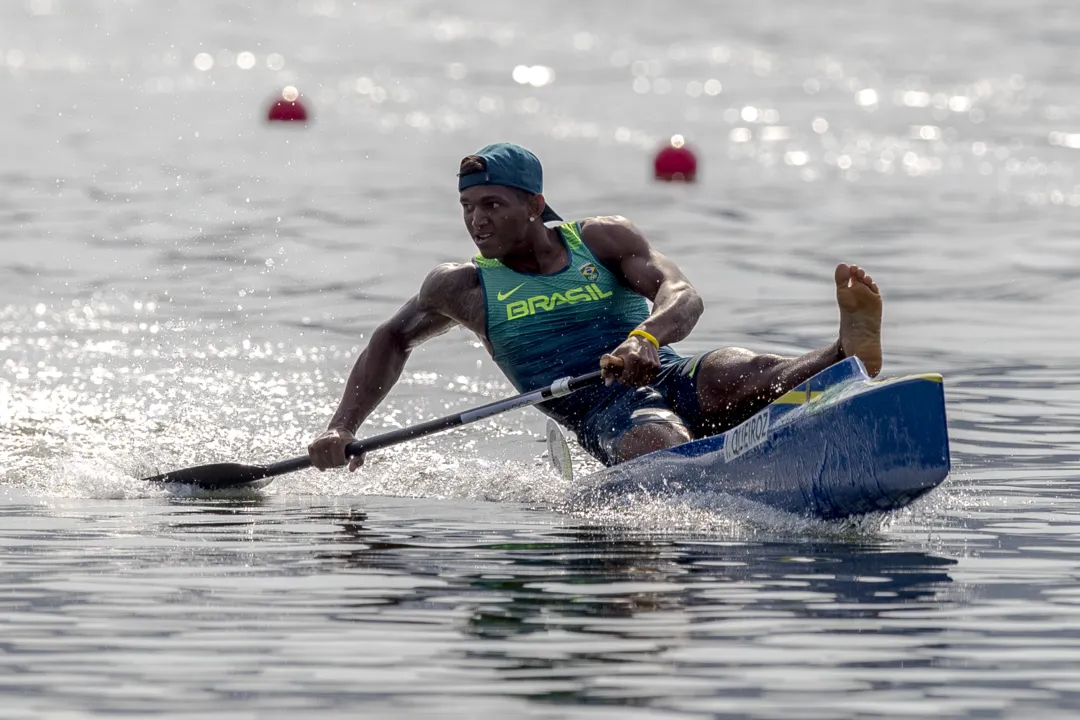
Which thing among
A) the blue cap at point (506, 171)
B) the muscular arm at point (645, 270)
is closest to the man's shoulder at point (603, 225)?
the muscular arm at point (645, 270)

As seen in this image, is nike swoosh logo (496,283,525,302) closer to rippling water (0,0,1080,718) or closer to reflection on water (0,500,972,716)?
rippling water (0,0,1080,718)

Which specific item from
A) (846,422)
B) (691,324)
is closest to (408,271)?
(691,324)

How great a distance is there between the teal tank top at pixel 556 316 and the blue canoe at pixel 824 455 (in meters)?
0.99

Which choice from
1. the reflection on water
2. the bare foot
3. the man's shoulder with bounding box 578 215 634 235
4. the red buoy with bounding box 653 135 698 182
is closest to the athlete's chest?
the man's shoulder with bounding box 578 215 634 235

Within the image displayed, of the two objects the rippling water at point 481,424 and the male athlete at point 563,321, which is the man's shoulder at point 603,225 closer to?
the male athlete at point 563,321

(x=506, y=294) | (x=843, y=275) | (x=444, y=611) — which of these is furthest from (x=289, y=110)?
(x=444, y=611)

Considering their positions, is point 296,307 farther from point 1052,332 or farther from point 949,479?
point 949,479

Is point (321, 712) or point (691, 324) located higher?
point (691, 324)

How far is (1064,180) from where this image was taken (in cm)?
2591

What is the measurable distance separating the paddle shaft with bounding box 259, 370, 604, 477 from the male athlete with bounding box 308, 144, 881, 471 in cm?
11

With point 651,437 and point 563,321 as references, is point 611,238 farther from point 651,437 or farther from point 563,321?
point 651,437

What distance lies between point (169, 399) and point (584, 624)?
6872 mm

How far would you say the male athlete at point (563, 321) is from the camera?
905 centimetres

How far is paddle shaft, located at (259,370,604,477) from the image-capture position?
885 cm
